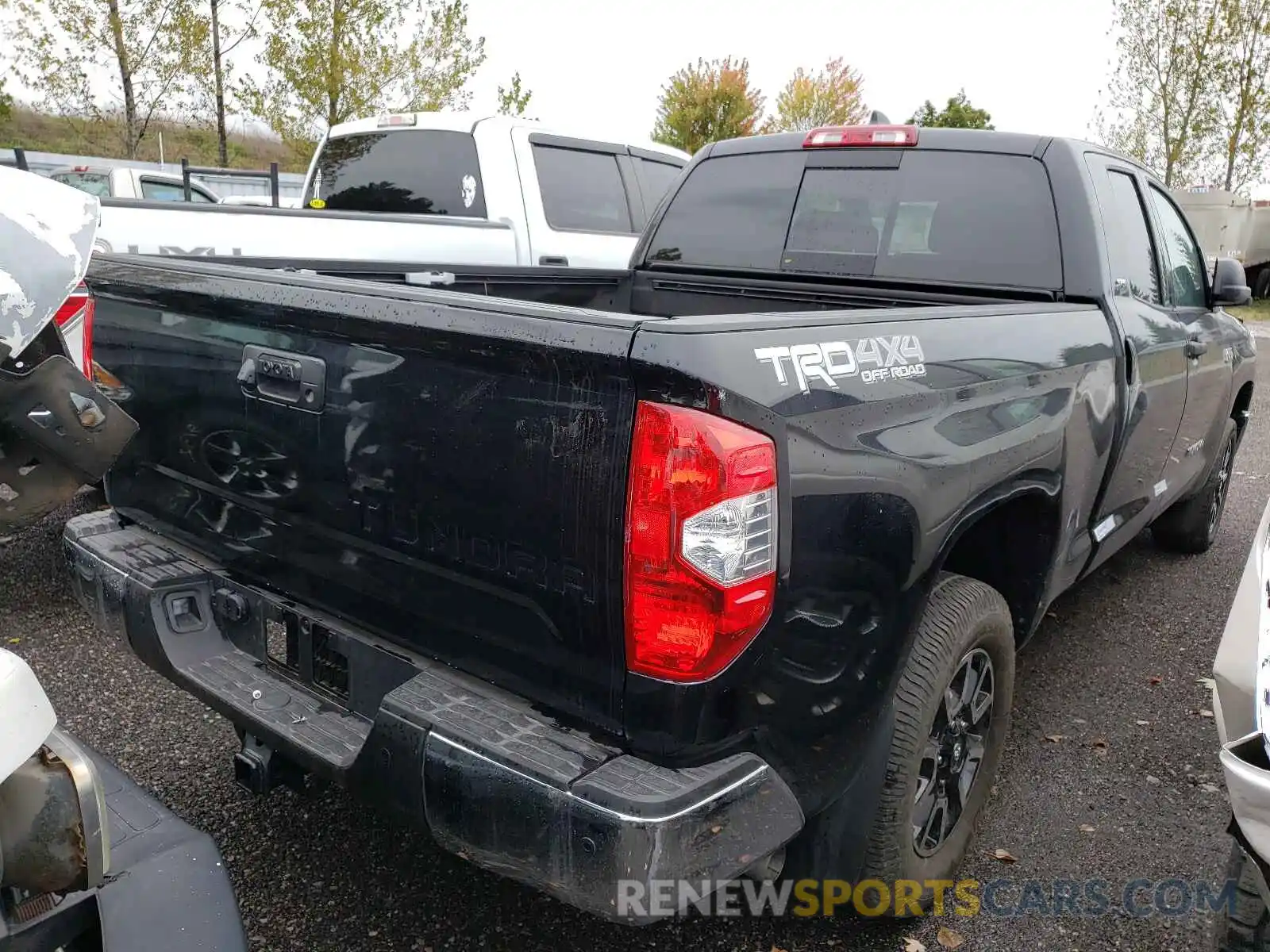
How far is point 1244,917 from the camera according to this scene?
2.04 m

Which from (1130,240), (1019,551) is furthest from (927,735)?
(1130,240)

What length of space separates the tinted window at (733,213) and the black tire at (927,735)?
1782mm

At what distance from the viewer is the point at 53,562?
15.4 ft

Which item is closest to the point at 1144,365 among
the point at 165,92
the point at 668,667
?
the point at 668,667

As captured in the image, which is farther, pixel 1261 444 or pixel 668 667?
pixel 1261 444

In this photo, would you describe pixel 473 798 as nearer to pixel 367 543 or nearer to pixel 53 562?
pixel 367 543

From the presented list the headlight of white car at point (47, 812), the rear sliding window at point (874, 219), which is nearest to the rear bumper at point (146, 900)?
the headlight of white car at point (47, 812)

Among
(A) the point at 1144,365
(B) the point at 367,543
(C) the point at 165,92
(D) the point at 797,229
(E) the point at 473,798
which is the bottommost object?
(E) the point at 473,798

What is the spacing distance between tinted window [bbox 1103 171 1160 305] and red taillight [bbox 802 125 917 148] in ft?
2.42

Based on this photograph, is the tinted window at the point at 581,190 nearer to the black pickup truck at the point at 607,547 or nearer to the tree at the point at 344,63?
the black pickup truck at the point at 607,547

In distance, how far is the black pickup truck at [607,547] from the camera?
171 cm

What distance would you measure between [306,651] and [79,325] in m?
0.85

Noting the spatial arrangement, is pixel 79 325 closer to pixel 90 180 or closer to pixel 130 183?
pixel 130 183

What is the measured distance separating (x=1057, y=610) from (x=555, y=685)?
139 inches
